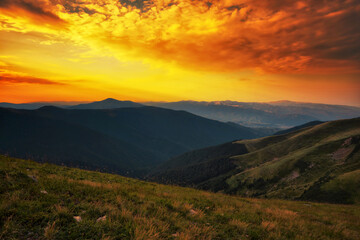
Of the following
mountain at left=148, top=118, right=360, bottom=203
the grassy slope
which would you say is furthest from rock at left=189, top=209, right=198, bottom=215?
mountain at left=148, top=118, right=360, bottom=203

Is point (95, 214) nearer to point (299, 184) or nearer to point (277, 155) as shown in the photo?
point (299, 184)

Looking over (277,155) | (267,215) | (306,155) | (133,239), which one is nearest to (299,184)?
(306,155)

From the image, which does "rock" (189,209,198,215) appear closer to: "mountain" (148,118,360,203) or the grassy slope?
the grassy slope

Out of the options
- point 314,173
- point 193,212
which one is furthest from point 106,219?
point 314,173

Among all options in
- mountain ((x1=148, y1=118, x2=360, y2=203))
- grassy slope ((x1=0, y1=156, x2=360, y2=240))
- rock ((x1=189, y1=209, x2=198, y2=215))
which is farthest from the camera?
mountain ((x1=148, y1=118, x2=360, y2=203))

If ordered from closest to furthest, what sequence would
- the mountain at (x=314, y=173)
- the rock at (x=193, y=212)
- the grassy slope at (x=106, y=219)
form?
the grassy slope at (x=106, y=219), the rock at (x=193, y=212), the mountain at (x=314, y=173)

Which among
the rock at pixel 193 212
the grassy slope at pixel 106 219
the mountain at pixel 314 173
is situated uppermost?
the grassy slope at pixel 106 219

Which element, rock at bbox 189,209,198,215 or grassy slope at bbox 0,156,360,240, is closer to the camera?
grassy slope at bbox 0,156,360,240

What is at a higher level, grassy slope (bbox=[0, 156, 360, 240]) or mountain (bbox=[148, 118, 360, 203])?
grassy slope (bbox=[0, 156, 360, 240])

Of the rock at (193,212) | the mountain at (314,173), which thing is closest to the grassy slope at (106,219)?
the rock at (193,212)

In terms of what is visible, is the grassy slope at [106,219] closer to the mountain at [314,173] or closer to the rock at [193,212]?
the rock at [193,212]

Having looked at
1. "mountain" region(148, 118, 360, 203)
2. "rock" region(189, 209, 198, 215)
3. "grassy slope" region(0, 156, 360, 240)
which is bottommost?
"mountain" region(148, 118, 360, 203)

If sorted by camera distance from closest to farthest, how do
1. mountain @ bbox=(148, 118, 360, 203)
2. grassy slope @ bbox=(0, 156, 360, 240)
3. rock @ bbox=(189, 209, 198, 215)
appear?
grassy slope @ bbox=(0, 156, 360, 240)
rock @ bbox=(189, 209, 198, 215)
mountain @ bbox=(148, 118, 360, 203)

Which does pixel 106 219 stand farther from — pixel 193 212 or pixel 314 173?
pixel 314 173
